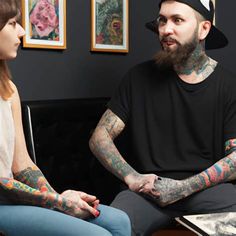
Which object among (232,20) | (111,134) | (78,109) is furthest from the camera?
(232,20)

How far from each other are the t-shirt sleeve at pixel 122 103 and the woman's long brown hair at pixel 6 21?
69 centimetres

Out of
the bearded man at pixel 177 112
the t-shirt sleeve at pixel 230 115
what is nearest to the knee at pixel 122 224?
the bearded man at pixel 177 112

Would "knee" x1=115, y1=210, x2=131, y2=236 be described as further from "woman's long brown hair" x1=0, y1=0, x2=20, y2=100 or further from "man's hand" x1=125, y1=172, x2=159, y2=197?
"woman's long brown hair" x1=0, y1=0, x2=20, y2=100

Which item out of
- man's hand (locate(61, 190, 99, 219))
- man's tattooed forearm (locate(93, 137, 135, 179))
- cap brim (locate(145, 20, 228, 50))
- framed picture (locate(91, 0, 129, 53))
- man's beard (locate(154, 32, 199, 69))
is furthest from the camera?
framed picture (locate(91, 0, 129, 53))

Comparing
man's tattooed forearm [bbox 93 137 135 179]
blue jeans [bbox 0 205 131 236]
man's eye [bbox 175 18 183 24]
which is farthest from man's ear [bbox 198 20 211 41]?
blue jeans [bbox 0 205 131 236]

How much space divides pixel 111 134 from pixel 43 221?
0.91m

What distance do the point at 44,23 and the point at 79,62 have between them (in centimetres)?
34

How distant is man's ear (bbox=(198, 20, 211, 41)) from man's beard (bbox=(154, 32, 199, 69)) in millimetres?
59

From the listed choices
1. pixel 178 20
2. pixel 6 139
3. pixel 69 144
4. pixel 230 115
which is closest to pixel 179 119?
pixel 230 115

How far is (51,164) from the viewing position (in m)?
2.51

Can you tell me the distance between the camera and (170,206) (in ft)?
7.56

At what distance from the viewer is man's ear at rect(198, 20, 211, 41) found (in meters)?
2.53

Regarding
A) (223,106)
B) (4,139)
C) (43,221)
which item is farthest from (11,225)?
(223,106)

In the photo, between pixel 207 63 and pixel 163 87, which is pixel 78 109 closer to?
pixel 163 87
